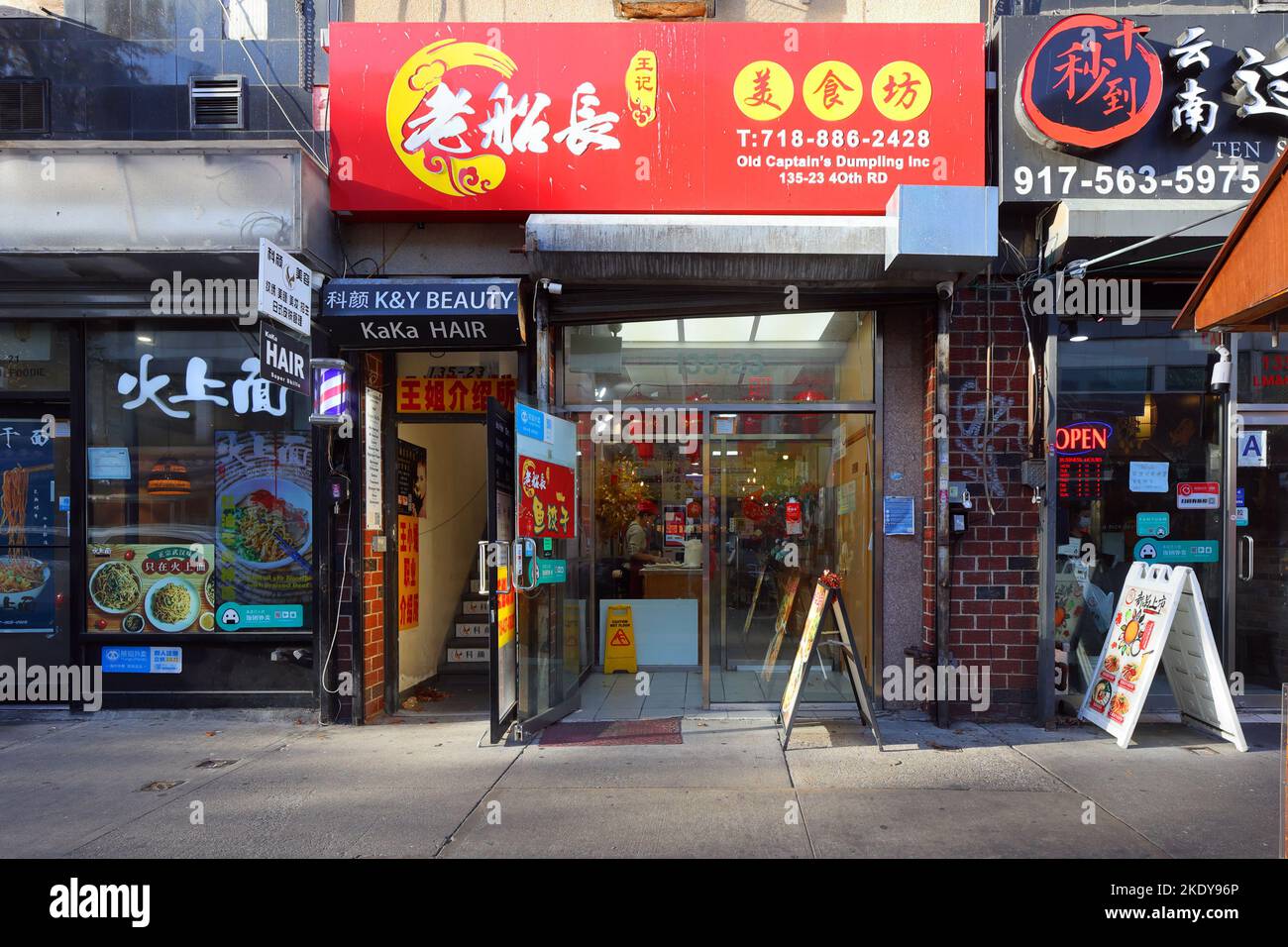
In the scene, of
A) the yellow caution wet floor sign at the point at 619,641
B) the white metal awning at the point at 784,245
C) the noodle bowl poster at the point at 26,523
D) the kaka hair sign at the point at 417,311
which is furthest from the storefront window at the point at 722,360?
the noodle bowl poster at the point at 26,523

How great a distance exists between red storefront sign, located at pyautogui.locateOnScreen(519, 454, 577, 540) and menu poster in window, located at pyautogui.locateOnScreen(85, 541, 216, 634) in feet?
9.97

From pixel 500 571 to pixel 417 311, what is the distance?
2127mm

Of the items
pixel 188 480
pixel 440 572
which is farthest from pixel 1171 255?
pixel 188 480

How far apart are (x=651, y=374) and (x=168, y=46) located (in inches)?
193

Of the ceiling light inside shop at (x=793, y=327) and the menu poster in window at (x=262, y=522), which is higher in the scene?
the ceiling light inside shop at (x=793, y=327)

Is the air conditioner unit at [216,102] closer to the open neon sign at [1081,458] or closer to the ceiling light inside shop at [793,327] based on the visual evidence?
the ceiling light inside shop at [793,327]

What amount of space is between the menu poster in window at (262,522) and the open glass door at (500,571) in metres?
2.04

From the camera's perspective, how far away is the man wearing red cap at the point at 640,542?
26.8ft

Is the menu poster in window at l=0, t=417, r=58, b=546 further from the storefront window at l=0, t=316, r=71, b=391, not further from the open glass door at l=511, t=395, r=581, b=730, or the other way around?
the open glass door at l=511, t=395, r=581, b=730

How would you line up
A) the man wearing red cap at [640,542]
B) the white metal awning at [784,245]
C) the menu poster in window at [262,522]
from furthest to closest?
the man wearing red cap at [640,542] < the menu poster in window at [262,522] < the white metal awning at [784,245]

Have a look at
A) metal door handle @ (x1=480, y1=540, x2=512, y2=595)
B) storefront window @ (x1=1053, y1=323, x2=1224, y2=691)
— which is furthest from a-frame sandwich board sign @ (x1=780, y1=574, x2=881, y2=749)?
metal door handle @ (x1=480, y1=540, x2=512, y2=595)

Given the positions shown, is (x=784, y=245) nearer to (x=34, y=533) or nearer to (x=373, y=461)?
(x=373, y=461)

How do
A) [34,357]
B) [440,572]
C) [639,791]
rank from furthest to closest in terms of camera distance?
[440,572], [34,357], [639,791]

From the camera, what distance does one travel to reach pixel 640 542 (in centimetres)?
825
